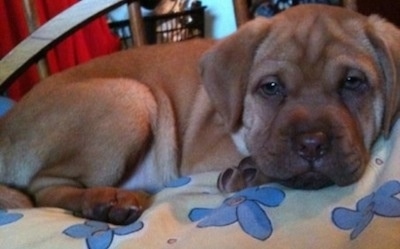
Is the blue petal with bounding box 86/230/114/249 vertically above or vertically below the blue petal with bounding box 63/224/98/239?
above

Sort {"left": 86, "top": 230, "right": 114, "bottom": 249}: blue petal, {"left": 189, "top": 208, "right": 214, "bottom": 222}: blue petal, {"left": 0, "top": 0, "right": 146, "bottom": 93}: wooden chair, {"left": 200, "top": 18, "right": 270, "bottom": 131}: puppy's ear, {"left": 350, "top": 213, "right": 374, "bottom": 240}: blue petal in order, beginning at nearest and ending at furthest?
{"left": 350, "top": 213, "right": 374, "bottom": 240}: blue petal, {"left": 86, "top": 230, "right": 114, "bottom": 249}: blue petal, {"left": 189, "top": 208, "right": 214, "bottom": 222}: blue petal, {"left": 200, "top": 18, "right": 270, "bottom": 131}: puppy's ear, {"left": 0, "top": 0, "right": 146, "bottom": 93}: wooden chair

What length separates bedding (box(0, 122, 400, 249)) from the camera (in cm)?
131

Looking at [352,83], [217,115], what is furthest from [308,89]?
[217,115]

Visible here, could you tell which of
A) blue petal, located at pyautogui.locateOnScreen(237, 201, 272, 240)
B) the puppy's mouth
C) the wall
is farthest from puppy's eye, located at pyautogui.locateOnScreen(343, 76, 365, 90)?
the wall

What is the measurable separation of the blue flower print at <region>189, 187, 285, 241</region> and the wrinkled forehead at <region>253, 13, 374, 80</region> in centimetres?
31

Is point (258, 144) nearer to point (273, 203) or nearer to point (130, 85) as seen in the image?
point (273, 203)

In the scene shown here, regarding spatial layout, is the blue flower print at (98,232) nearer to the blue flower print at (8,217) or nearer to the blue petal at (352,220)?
the blue flower print at (8,217)

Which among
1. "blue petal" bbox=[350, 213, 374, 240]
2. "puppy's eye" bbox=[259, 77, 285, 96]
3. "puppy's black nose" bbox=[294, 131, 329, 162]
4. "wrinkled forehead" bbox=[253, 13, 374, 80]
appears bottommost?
"blue petal" bbox=[350, 213, 374, 240]

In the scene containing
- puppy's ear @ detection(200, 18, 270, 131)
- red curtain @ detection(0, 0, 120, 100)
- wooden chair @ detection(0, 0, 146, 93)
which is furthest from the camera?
red curtain @ detection(0, 0, 120, 100)

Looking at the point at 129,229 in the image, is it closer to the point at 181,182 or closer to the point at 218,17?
the point at 181,182

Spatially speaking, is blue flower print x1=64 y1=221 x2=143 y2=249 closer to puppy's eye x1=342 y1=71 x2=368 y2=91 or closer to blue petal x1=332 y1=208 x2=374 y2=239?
blue petal x1=332 y1=208 x2=374 y2=239

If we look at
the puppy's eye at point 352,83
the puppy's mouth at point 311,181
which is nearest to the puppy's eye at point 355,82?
the puppy's eye at point 352,83

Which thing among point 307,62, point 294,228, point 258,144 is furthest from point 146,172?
point 294,228

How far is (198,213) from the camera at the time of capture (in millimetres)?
1550
